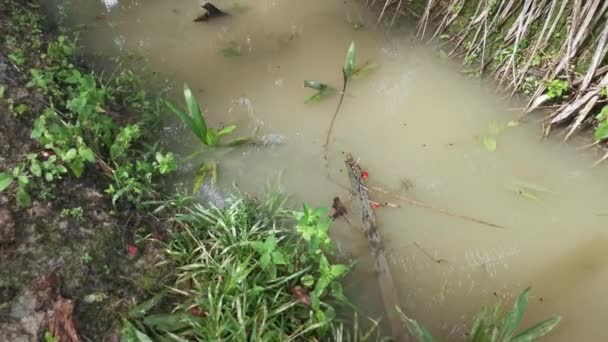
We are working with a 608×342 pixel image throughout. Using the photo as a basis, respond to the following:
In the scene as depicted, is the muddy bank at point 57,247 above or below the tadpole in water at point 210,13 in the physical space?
below

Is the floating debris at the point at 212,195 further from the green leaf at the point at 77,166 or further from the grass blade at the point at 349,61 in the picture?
the grass blade at the point at 349,61

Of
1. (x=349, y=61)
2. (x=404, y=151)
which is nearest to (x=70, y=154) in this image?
(x=349, y=61)

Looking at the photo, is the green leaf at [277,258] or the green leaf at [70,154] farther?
the green leaf at [70,154]

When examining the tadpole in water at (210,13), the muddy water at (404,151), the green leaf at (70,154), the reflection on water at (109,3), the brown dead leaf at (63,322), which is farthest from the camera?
the reflection on water at (109,3)

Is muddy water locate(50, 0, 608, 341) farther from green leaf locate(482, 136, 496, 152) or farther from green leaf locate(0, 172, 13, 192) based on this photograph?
green leaf locate(0, 172, 13, 192)

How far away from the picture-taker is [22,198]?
1887 mm

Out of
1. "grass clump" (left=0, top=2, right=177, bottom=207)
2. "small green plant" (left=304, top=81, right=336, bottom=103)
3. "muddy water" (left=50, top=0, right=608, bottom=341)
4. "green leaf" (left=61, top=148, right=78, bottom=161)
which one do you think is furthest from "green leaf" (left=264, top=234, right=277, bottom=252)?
"small green plant" (left=304, top=81, right=336, bottom=103)

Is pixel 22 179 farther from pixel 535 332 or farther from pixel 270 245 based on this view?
pixel 535 332

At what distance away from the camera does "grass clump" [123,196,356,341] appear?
5.88 feet

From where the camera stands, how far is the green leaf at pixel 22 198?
1881mm

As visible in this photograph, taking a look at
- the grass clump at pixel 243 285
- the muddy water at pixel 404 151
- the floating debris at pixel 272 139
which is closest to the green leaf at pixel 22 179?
the grass clump at pixel 243 285

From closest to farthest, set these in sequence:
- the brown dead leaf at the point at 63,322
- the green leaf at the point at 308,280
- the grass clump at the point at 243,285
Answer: the brown dead leaf at the point at 63,322, the grass clump at the point at 243,285, the green leaf at the point at 308,280

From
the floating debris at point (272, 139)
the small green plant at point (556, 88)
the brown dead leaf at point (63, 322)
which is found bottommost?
the brown dead leaf at point (63, 322)

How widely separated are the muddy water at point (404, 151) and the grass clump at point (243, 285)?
30cm
